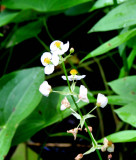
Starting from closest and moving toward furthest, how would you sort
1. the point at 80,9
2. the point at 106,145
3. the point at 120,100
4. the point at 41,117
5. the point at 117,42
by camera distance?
1. the point at 106,145
2. the point at 117,42
3. the point at 120,100
4. the point at 41,117
5. the point at 80,9

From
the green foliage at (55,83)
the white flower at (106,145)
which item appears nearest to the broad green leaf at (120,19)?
the green foliage at (55,83)

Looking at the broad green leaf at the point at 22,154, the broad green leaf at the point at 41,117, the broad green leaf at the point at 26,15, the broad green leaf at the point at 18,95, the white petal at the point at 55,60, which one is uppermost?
the white petal at the point at 55,60

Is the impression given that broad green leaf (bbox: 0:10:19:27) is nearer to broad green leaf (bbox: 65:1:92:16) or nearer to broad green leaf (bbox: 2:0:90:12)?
broad green leaf (bbox: 2:0:90:12)

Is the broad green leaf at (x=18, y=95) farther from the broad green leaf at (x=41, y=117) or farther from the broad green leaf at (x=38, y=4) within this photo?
the broad green leaf at (x=38, y=4)

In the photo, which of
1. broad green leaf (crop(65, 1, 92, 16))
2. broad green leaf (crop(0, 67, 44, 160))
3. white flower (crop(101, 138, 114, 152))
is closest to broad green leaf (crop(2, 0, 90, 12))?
broad green leaf (crop(65, 1, 92, 16))

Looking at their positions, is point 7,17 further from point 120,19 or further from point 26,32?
point 120,19

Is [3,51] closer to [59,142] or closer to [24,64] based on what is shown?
[24,64]

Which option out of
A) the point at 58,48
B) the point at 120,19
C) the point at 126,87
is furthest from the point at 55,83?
the point at 58,48
